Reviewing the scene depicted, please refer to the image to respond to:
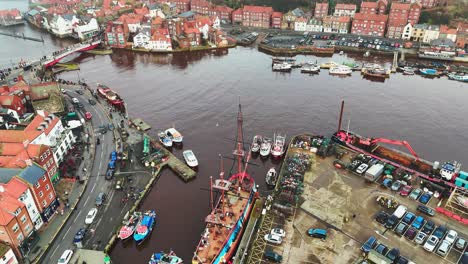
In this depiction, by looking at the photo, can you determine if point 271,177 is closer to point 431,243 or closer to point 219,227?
point 219,227

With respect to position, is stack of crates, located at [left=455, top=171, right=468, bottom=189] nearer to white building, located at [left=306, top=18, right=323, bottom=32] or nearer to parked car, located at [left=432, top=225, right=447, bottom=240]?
parked car, located at [left=432, top=225, right=447, bottom=240]

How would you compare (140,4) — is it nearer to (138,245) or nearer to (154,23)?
(154,23)

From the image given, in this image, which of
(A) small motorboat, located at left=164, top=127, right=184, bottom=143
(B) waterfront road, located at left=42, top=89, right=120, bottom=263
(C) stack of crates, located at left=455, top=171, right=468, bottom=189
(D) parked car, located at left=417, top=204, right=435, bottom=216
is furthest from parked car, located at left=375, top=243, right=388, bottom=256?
(A) small motorboat, located at left=164, top=127, right=184, bottom=143

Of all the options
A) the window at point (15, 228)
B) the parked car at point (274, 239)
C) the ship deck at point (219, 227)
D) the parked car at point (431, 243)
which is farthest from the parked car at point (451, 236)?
the window at point (15, 228)

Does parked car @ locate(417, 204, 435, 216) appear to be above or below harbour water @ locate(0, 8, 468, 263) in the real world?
below

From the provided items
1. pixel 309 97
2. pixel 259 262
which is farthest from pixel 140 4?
pixel 259 262

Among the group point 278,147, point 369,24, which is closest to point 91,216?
point 278,147

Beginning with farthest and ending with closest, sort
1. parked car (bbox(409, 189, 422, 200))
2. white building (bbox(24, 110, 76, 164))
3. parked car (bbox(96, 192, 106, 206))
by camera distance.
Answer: white building (bbox(24, 110, 76, 164)) → parked car (bbox(409, 189, 422, 200)) → parked car (bbox(96, 192, 106, 206))
